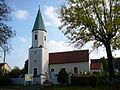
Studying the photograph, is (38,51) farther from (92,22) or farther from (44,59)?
(92,22)

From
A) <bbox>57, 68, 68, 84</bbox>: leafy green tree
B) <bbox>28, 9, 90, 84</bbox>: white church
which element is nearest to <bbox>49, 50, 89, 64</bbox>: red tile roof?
<bbox>28, 9, 90, 84</bbox>: white church

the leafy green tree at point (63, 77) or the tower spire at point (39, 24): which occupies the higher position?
the tower spire at point (39, 24)

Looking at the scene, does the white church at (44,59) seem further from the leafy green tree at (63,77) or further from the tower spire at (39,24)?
the leafy green tree at (63,77)

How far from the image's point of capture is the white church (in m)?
52.5

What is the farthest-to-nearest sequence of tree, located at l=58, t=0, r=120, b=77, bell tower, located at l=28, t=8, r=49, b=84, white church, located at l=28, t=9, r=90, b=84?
bell tower, located at l=28, t=8, r=49, b=84 < white church, located at l=28, t=9, r=90, b=84 < tree, located at l=58, t=0, r=120, b=77

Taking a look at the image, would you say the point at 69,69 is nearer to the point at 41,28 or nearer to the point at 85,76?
the point at 41,28

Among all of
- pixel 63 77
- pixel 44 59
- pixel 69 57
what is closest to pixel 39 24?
pixel 44 59

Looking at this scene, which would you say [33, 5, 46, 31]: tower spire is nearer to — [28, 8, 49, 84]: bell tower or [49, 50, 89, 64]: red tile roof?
[28, 8, 49, 84]: bell tower

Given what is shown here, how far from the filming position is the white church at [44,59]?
52500 mm

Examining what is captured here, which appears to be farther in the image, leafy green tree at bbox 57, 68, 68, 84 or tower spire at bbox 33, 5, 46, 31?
tower spire at bbox 33, 5, 46, 31

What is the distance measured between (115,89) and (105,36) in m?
7.23

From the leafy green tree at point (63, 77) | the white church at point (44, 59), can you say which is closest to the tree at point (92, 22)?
the leafy green tree at point (63, 77)

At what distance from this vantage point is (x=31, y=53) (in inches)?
2160

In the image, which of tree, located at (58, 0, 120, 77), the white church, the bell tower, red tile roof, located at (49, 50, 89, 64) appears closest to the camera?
tree, located at (58, 0, 120, 77)
